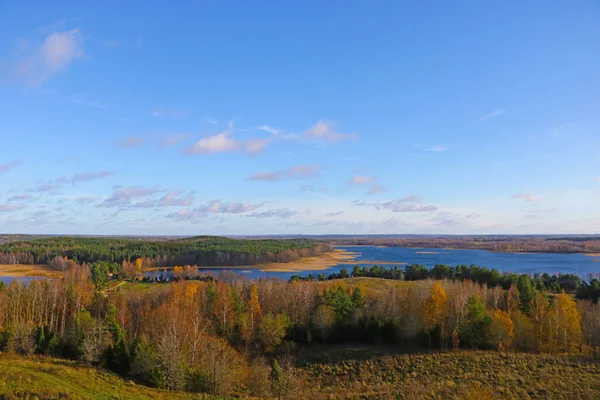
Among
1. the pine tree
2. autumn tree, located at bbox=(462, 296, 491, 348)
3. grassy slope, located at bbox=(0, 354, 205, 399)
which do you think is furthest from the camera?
autumn tree, located at bbox=(462, 296, 491, 348)

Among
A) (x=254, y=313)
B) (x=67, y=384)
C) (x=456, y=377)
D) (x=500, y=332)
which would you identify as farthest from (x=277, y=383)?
(x=500, y=332)

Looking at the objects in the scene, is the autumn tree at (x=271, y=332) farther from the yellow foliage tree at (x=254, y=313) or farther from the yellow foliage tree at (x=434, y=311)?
the yellow foliage tree at (x=434, y=311)

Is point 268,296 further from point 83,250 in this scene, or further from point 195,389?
point 83,250

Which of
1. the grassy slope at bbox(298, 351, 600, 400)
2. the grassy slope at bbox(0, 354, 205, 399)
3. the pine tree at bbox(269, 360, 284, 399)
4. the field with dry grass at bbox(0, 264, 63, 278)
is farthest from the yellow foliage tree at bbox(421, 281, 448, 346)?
the field with dry grass at bbox(0, 264, 63, 278)

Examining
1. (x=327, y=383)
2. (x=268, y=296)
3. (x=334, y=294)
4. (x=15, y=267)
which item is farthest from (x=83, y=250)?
(x=327, y=383)

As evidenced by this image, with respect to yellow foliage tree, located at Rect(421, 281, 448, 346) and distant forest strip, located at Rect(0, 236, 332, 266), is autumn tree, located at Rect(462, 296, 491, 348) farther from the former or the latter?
distant forest strip, located at Rect(0, 236, 332, 266)

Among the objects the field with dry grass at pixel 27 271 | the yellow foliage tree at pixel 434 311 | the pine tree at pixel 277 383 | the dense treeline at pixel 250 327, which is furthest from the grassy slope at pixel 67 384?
the field with dry grass at pixel 27 271
